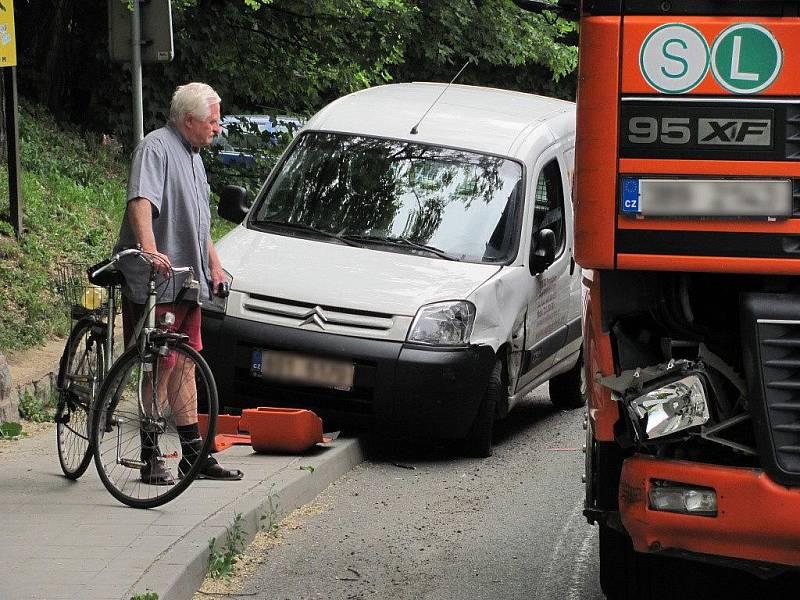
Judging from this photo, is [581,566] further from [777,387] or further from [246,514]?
[777,387]

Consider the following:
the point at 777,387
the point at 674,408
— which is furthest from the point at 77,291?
the point at 777,387

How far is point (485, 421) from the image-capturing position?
880 cm

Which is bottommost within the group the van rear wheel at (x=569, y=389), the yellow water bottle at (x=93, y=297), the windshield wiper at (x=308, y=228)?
the van rear wheel at (x=569, y=389)

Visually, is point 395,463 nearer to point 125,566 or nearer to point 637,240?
point 125,566

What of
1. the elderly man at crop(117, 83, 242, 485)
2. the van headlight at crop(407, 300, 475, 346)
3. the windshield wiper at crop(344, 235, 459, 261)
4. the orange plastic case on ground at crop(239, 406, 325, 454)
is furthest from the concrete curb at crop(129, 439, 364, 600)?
the windshield wiper at crop(344, 235, 459, 261)

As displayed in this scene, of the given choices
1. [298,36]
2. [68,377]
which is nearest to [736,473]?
[68,377]

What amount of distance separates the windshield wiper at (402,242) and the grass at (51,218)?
8.50 feet

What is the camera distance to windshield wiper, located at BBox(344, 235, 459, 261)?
9.12 metres

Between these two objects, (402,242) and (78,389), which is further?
(402,242)

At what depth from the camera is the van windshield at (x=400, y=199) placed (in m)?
9.25

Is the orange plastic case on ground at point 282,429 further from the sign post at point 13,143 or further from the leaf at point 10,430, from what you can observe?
the sign post at point 13,143

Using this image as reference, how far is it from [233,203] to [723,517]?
5.82 m

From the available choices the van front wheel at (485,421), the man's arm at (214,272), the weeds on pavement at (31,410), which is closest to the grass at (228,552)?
the man's arm at (214,272)

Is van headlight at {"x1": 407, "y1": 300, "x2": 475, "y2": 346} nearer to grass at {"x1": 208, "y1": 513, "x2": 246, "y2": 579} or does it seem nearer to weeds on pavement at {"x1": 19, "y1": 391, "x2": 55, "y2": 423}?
grass at {"x1": 208, "y1": 513, "x2": 246, "y2": 579}
